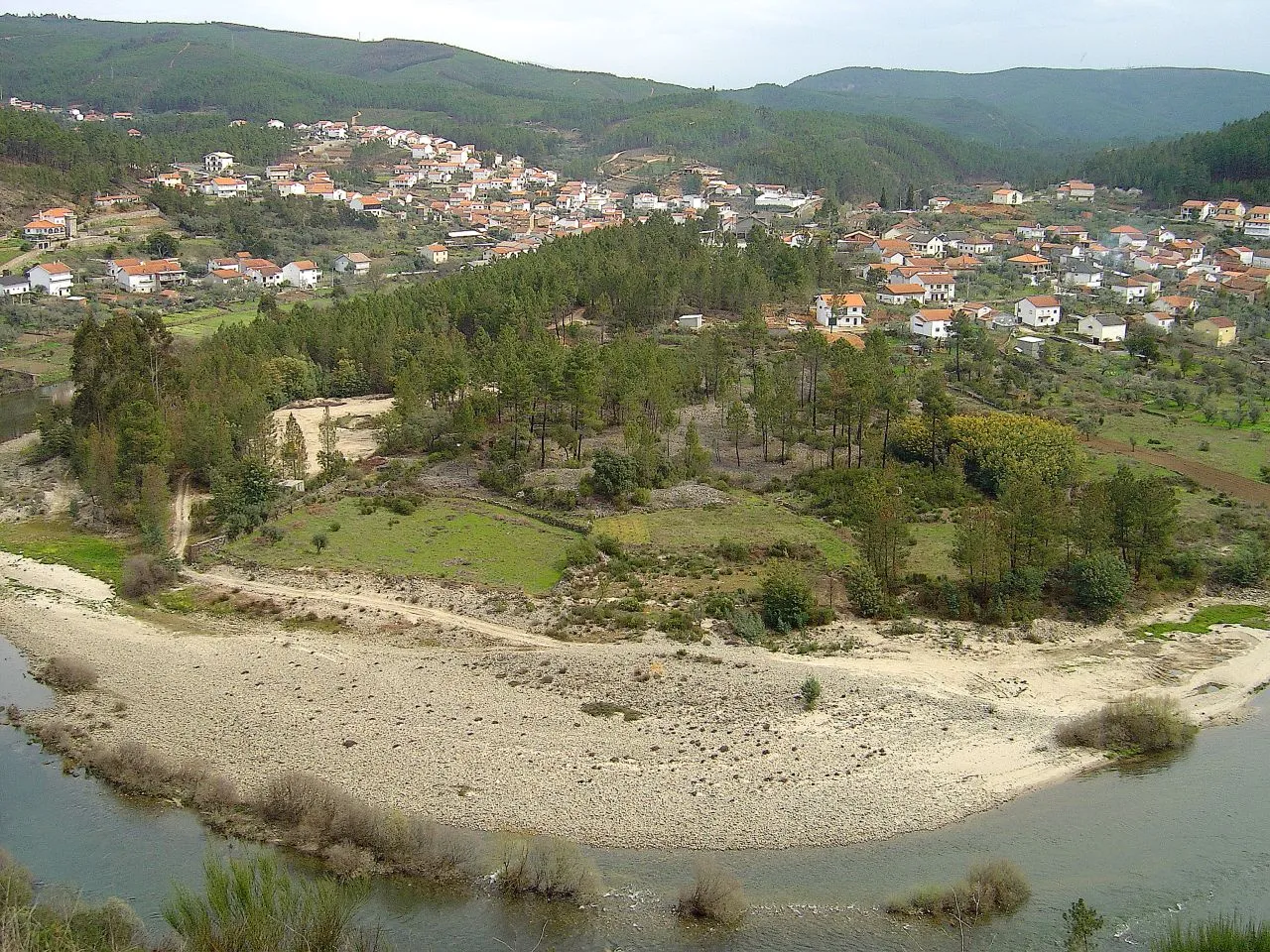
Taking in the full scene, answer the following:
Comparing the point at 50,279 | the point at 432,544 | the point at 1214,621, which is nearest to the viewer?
the point at 1214,621

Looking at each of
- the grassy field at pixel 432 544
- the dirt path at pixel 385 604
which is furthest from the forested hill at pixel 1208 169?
the dirt path at pixel 385 604

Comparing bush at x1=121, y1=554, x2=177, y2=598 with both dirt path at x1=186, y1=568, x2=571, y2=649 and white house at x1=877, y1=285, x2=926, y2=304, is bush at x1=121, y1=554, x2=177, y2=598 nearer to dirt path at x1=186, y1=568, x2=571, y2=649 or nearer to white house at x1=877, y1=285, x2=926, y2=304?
dirt path at x1=186, y1=568, x2=571, y2=649

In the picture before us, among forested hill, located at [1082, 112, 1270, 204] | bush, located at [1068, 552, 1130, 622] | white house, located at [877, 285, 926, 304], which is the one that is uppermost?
forested hill, located at [1082, 112, 1270, 204]

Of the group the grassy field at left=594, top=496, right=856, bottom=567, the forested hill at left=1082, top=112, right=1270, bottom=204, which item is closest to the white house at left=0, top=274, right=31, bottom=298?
the grassy field at left=594, top=496, right=856, bottom=567

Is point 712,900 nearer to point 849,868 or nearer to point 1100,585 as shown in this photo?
point 849,868

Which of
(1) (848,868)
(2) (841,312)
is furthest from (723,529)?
(2) (841,312)

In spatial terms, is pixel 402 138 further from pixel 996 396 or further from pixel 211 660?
pixel 211 660
